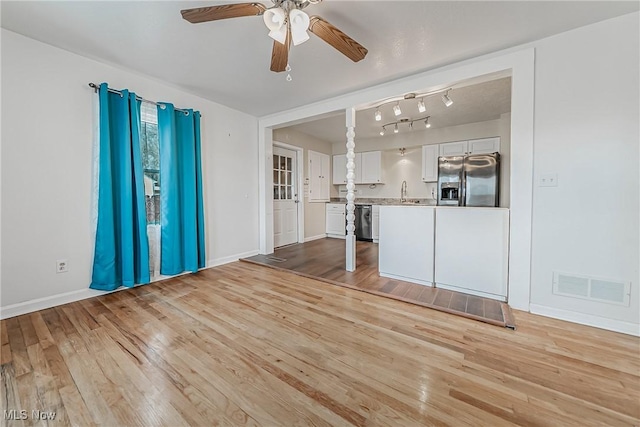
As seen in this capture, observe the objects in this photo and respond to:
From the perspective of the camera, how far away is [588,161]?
2031 millimetres

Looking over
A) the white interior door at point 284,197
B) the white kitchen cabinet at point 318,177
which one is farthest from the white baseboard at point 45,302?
the white kitchen cabinet at point 318,177

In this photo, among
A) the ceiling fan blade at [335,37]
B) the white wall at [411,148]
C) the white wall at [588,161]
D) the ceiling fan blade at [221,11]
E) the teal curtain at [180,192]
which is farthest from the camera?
the white wall at [411,148]

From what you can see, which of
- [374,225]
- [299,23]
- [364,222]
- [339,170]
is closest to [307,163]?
[339,170]

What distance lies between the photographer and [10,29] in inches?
82.3

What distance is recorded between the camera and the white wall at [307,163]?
5159 millimetres

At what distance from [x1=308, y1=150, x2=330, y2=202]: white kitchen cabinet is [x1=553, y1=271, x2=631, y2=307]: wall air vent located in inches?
177

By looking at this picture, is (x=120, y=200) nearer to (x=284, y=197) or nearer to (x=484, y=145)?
(x=284, y=197)

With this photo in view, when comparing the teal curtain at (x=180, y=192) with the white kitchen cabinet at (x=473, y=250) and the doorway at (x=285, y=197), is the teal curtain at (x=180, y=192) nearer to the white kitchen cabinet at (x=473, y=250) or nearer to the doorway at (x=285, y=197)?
the doorway at (x=285, y=197)

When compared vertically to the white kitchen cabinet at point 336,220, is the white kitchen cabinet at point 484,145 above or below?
above

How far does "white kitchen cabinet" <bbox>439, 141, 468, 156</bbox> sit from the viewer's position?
15.9 ft

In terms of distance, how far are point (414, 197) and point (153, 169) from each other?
515 centimetres

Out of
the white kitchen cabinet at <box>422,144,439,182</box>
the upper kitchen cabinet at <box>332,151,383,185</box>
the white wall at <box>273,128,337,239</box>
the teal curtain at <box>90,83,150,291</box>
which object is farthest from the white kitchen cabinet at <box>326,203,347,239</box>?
the teal curtain at <box>90,83,150,291</box>

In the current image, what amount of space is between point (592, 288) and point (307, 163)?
4841 millimetres

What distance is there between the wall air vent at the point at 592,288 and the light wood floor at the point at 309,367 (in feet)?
0.87
